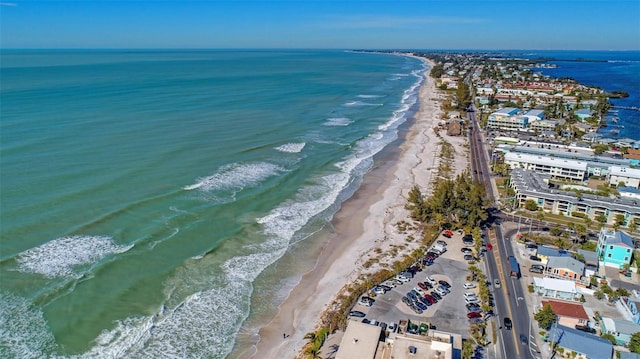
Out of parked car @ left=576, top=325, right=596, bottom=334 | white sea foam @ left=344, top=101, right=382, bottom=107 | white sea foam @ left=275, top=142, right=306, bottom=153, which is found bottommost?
parked car @ left=576, top=325, right=596, bottom=334

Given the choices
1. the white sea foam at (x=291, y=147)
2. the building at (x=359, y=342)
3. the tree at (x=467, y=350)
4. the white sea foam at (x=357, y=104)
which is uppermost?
the white sea foam at (x=357, y=104)

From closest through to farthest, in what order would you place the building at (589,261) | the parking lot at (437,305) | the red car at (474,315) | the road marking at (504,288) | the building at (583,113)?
the road marking at (504,288), the parking lot at (437,305), the red car at (474,315), the building at (589,261), the building at (583,113)

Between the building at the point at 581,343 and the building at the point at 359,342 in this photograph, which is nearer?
the building at the point at 359,342

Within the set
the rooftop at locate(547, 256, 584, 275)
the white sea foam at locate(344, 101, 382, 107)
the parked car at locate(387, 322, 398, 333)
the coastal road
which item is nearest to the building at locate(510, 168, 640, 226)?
the coastal road

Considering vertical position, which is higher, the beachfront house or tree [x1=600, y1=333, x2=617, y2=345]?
the beachfront house

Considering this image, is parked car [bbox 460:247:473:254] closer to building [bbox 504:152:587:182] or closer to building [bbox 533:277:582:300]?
building [bbox 533:277:582:300]

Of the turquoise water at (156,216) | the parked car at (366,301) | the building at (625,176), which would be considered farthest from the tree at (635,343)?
the building at (625,176)

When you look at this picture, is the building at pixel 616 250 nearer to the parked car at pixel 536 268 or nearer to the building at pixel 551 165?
the parked car at pixel 536 268

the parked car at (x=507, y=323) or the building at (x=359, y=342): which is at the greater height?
the building at (x=359, y=342)
